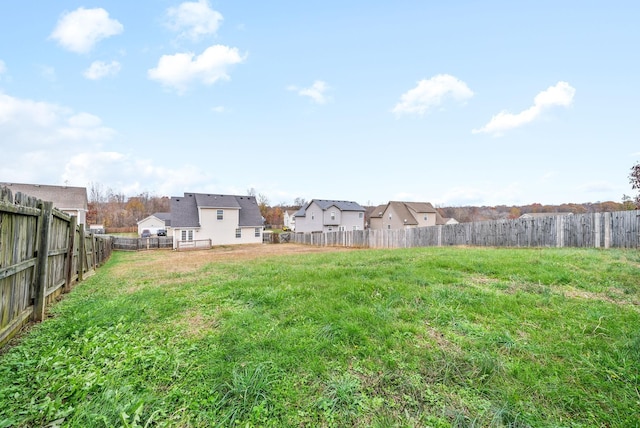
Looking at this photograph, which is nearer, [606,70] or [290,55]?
[606,70]

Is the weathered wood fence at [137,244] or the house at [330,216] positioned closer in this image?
the weathered wood fence at [137,244]

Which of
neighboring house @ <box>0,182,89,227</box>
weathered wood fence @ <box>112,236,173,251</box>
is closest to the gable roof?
weathered wood fence @ <box>112,236,173,251</box>

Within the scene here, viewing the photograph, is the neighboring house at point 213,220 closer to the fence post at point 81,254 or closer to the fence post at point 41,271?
the fence post at point 81,254

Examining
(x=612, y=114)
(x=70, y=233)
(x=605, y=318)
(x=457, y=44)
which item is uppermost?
(x=457, y=44)

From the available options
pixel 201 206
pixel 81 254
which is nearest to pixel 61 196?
pixel 201 206

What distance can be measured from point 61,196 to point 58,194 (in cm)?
44

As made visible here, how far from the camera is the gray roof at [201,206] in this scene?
26578 millimetres

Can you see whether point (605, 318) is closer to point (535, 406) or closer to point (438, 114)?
point (535, 406)

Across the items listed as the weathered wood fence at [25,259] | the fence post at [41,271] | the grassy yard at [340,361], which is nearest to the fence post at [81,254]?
the weathered wood fence at [25,259]

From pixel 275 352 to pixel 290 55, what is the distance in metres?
12.7

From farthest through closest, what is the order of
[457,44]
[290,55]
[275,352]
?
[290,55], [457,44], [275,352]

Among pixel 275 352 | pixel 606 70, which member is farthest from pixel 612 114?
pixel 275 352

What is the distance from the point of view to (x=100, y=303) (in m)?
4.51

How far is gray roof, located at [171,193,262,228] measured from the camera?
2658 centimetres
